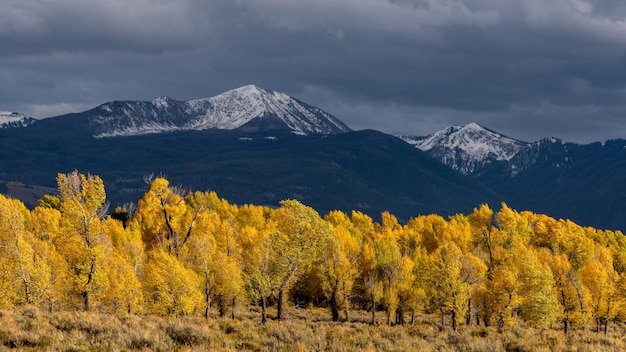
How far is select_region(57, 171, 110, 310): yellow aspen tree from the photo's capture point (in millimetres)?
49500

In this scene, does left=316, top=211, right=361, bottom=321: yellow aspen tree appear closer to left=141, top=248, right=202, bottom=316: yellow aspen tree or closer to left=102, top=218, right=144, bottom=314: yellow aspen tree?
left=141, top=248, right=202, bottom=316: yellow aspen tree

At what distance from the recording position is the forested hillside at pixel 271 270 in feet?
164

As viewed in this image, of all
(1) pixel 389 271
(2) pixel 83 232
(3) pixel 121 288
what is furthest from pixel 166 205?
(1) pixel 389 271

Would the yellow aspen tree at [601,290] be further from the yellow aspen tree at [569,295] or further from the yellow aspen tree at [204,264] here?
the yellow aspen tree at [204,264]

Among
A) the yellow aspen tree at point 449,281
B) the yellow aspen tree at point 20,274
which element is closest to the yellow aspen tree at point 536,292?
the yellow aspen tree at point 449,281

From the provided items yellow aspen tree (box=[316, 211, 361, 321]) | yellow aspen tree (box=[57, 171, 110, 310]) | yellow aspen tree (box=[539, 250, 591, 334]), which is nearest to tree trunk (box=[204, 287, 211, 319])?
yellow aspen tree (box=[57, 171, 110, 310])

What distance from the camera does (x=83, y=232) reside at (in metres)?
50.2

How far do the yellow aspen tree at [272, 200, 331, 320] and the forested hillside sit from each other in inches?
5.0

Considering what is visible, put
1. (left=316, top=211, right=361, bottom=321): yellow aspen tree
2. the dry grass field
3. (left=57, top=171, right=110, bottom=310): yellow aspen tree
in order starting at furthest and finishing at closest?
(left=316, top=211, right=361, bottom=321): yellow aspen tree
(left=57, top=171, right=110, bottom=310): yellow aspen tree
the dry grass field

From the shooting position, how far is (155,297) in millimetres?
66188

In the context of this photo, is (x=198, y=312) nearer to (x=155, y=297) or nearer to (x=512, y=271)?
(x=155, y=297)

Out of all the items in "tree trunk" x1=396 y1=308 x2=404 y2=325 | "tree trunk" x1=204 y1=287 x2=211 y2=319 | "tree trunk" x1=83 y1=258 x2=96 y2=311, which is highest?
"tree trunk" x1=83 y1=258 x2=96 y2=311

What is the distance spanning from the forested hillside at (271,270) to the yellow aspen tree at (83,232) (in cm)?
9

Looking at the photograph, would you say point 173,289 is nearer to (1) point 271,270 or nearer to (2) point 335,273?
(1) point 271,270
